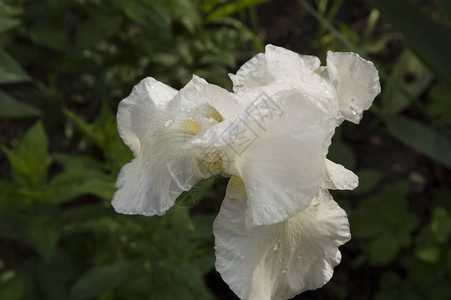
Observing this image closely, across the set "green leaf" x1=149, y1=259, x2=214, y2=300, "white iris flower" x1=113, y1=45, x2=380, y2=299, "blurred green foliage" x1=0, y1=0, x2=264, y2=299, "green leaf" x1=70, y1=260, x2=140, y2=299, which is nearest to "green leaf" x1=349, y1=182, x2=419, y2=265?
"blurred green foliage" x1=0, y1=0, x2=264, y2=299

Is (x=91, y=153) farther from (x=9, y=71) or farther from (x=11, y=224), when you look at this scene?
(x=9, y=71)

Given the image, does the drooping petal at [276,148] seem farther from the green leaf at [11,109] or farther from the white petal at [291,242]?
the green leaf at [11,109]

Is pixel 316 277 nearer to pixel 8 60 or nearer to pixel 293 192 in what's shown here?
pixel 293 192

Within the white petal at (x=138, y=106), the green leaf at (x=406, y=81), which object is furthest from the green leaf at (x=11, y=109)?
the green leaf at (x=406, y=81)

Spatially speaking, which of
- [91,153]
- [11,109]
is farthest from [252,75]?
[91,153]

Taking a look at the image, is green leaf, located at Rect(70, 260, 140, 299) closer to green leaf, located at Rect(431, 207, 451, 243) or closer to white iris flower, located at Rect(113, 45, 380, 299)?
white iris flower, located at Rect(113, 45, 380, 299)

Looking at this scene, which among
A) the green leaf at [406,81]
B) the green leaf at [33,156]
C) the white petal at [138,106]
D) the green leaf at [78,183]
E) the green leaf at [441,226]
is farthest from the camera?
the green leaf at [406,81]

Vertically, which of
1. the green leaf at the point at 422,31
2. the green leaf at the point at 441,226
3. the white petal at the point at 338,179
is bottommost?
the green leaf at the point at 441,226

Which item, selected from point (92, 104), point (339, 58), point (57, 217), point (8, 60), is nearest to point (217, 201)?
point (92, 104)
